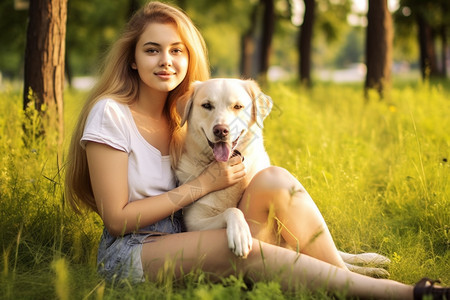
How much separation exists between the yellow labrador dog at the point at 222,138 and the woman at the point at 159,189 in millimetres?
91

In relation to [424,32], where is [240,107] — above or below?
below

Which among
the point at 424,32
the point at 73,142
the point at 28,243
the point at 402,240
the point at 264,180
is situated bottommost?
the point at 402,240

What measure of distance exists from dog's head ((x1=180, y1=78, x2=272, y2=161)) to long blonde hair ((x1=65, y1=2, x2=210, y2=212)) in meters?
0.21

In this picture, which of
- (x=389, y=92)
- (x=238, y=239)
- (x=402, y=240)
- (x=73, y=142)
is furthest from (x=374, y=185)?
(x=389, y=92)

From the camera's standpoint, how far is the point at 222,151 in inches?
107

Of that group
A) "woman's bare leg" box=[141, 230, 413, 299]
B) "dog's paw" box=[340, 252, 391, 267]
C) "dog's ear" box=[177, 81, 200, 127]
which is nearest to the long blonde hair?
"dog's ear" box=[177, 81, 200, 127]

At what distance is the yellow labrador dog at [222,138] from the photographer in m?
2.73

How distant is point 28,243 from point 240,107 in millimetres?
1622

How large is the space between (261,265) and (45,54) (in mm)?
3304

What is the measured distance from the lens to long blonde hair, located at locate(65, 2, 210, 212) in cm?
281

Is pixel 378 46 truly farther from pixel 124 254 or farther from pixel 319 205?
pixel 124 254

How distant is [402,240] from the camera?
3311 millimetres

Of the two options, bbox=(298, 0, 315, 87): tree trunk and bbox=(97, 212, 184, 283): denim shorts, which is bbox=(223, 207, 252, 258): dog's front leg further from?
bbox=(298, 0, 315, 87): tree trunk

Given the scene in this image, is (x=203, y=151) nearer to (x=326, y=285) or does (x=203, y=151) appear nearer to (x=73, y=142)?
(x=73, y=142)
